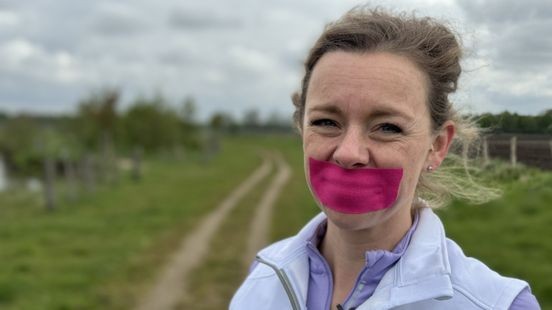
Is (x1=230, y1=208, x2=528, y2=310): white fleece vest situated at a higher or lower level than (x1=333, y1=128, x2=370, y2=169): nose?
lower

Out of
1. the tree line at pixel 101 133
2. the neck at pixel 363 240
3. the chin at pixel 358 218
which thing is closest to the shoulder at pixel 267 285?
the neck at pixel 363 240

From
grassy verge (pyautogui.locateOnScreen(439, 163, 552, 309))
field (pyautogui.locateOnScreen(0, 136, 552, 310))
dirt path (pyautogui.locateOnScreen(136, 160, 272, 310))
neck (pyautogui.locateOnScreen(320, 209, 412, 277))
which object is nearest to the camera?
neck (pyautogui.locateOnScreen(320, 209, 412, 277))

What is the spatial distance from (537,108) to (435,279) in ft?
2.39

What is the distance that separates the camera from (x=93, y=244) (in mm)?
8797

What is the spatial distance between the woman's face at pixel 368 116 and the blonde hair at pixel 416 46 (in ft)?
0.09

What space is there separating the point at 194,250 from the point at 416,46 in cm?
746

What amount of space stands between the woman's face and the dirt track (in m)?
5.15

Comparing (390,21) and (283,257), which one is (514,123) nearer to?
(390,21)

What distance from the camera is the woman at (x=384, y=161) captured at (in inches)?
53.8

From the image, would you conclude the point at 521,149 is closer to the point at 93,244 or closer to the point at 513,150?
the point at 513,150

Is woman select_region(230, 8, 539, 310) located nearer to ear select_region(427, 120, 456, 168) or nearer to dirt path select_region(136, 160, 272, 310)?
ear select_region(427, 120, 456, 168)

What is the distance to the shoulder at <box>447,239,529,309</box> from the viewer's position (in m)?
1.31

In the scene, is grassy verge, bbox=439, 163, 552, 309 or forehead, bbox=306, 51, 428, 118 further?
grassy verge, bbox=439, 163, 552, 309

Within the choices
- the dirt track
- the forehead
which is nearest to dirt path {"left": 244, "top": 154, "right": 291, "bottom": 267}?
the dirt track
